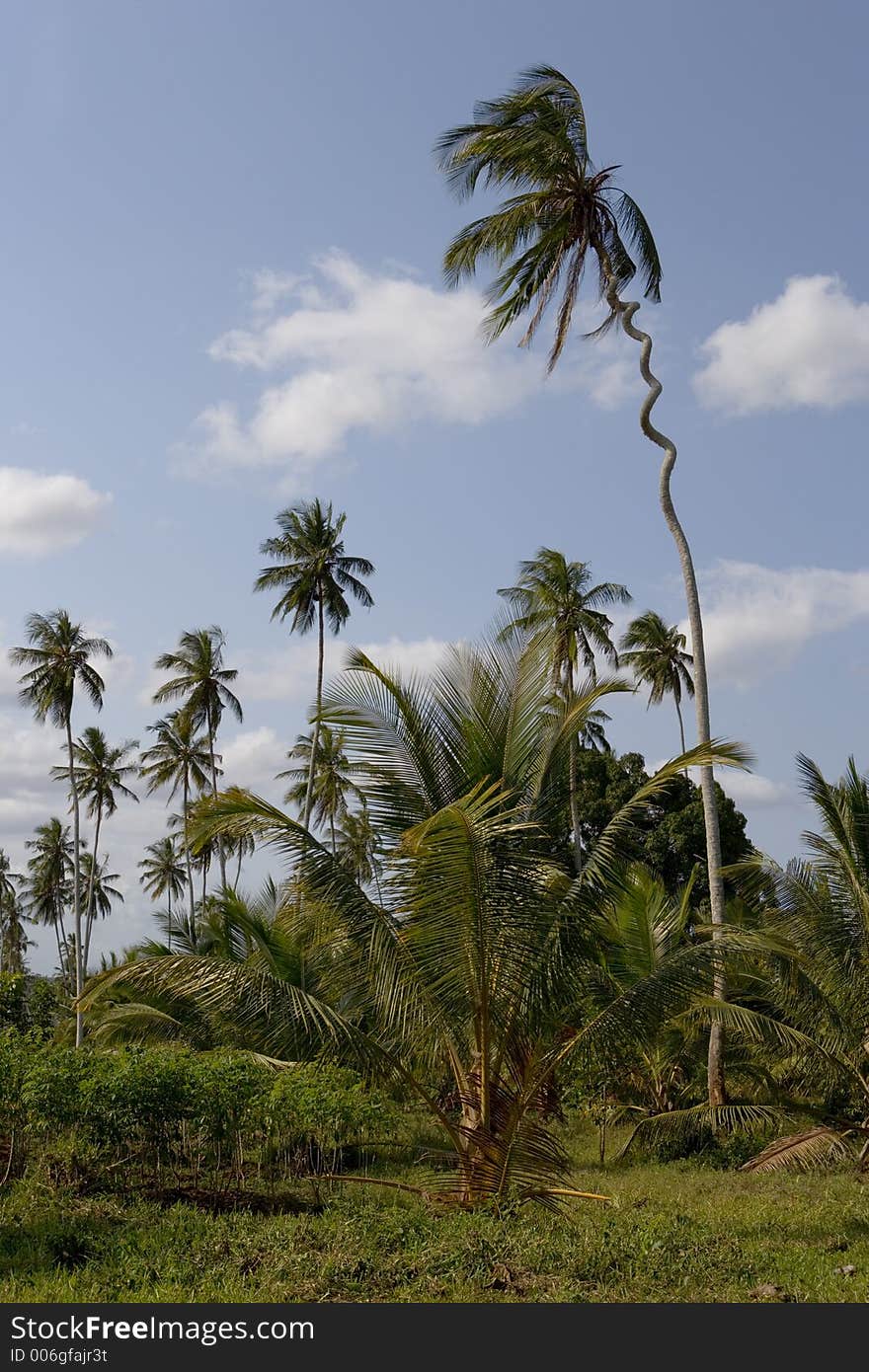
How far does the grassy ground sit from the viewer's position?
6922 mm

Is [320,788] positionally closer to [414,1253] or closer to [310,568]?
[310,568]

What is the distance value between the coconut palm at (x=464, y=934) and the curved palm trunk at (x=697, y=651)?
18.5 ft

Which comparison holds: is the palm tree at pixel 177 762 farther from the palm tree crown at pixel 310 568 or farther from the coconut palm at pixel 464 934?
the coconut palm at pixel 464 934

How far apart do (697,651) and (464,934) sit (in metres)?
8.38

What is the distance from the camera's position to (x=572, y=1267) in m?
7.28

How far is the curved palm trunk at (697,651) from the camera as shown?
15.3 meters

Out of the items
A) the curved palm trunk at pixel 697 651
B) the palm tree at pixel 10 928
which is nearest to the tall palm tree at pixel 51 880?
the palm tree at pixel 10 928

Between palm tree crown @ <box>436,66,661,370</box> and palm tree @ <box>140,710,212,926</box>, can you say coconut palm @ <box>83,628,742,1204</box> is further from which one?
palm tree @ <box>140,710,212,926</box>

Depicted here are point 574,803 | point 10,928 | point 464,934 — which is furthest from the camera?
point 10,928

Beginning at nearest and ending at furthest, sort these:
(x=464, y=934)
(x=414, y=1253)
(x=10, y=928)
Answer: (x=414, y=1253) → (x=464, y=934) → (x=10, y=928)

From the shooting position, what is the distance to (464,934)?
8523 millimetres

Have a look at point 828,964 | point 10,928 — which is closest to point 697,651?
point 828,964

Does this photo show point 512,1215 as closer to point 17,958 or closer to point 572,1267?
point 572,1267
